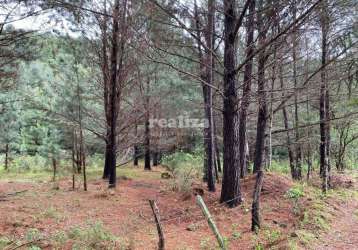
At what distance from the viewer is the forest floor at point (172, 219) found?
548 centimetres

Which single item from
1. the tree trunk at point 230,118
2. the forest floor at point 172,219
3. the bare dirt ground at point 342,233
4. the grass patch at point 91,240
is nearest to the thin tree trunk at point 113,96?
the forest floor at point 172,219

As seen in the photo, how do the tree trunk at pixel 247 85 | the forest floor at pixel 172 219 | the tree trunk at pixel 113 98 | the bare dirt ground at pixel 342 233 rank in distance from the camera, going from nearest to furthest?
the bare dirt ground at pixel 342 233 < the forest floor at pixel 172 219 < the tree trunk at pixel 247 85 < the tree trunk at pixel 113 98

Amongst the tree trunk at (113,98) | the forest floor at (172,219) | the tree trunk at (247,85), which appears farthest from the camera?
the tree trunk at (113,98)

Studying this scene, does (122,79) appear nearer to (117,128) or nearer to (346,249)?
(117,128)

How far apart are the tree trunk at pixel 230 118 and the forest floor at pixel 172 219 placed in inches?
16.3

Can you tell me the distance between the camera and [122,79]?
11.5 m

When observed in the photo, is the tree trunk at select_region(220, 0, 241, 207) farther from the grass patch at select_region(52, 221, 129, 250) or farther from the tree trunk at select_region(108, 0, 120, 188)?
the tree trunk at select_region(108, 0, 120, 188)

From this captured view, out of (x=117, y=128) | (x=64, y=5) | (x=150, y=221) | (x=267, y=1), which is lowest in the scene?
(x=150, y=221)

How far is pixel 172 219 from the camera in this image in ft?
19.2

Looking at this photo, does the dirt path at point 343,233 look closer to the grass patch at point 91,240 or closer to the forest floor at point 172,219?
the forest floor at point 172,219

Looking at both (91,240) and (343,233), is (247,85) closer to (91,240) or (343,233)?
(343,233)

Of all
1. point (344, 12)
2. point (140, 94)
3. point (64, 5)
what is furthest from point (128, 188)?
point (344, 12)

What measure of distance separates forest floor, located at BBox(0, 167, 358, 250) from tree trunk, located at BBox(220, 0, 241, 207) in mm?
414

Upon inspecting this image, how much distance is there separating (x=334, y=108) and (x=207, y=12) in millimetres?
7226
